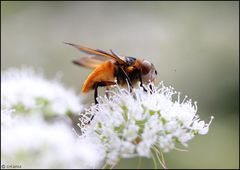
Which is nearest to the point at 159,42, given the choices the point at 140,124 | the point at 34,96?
the point at 34,96

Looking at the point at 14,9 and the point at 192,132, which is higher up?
the point at 14,9

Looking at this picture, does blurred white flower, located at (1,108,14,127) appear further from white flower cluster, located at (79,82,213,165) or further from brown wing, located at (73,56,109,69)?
brown wing, located at (73,56,109,69)

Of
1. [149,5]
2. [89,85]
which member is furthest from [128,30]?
[89,85]

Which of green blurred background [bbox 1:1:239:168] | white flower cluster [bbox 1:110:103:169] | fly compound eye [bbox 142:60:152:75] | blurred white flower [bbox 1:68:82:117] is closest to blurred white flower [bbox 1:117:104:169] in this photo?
white flower cluster [bbox 1:110:103:169]

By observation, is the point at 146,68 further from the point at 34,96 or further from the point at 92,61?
the point at 34,96

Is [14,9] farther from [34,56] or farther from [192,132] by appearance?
[192,132]

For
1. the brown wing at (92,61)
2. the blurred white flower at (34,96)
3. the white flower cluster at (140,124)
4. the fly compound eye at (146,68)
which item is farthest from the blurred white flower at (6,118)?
the fly compound eye at (146,68)

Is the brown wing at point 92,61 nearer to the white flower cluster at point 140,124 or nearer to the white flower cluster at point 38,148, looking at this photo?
the white flower cluster at point 140,124
